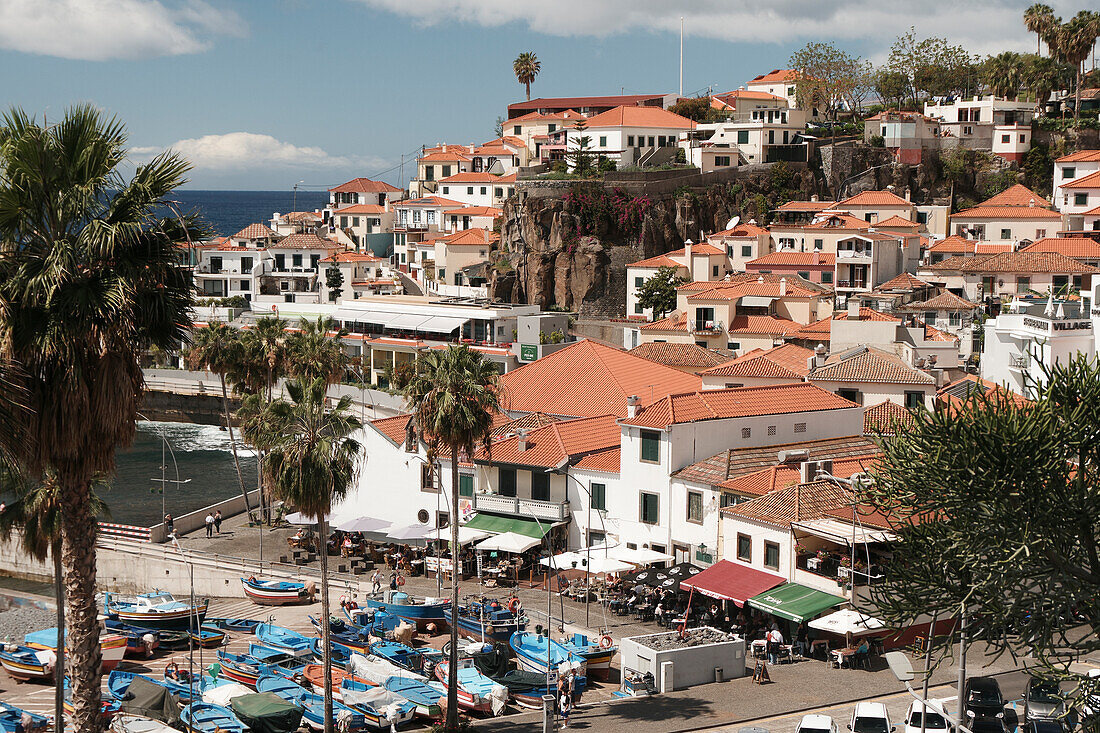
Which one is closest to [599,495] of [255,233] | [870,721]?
[870,721]

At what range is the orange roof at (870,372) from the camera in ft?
207

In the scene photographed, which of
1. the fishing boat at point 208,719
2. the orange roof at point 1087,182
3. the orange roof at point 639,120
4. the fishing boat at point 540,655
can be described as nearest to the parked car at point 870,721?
A: the fishing boat at point 540,655

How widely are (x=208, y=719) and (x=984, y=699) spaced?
71.2 feet

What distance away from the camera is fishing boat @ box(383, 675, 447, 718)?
1405 inches

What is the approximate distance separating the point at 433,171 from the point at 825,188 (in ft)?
180

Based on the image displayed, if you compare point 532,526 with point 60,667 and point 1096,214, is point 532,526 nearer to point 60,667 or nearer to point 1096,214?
point 60,667

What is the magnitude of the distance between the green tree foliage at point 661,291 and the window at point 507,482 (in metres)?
47.4

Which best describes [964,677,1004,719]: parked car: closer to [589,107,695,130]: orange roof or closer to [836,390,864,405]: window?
[836,390,864,405]: window

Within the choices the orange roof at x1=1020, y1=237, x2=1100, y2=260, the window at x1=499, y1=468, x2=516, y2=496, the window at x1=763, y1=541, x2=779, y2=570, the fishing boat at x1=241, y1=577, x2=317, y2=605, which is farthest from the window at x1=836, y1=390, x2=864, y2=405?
the orange roof at x1=1020, y1=237, x2=1100, y2=260

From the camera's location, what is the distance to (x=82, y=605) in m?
19.8

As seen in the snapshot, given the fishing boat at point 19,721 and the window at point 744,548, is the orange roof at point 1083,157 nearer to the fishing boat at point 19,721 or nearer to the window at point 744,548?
the window at point 744,548

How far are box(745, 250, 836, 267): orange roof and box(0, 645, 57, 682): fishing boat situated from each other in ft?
223

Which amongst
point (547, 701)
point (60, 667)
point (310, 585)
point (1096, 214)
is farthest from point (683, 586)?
point (1096, 214)

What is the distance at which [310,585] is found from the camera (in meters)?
49.8
